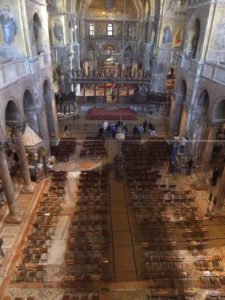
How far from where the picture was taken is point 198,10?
18.3 m

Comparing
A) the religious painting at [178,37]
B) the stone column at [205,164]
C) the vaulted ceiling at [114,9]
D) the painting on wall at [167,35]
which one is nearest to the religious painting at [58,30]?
the vaulted ceiling at [114,9]

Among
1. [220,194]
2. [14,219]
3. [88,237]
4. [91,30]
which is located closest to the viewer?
[88,237]

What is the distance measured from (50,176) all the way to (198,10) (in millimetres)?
16388

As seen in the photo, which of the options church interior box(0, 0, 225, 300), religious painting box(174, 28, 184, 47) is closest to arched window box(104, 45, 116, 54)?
religious painting box(174, 28, 184, 47)

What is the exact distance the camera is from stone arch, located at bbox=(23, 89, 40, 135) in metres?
18.3

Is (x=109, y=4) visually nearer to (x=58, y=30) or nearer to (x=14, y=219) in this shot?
(x=58, y=30)

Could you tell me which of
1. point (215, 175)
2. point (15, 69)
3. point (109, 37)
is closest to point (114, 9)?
point (109, 37)

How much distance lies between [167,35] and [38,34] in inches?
728

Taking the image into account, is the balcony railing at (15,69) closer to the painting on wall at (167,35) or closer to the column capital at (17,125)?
the column capital at (17,125)

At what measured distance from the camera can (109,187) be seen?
61.2 ft

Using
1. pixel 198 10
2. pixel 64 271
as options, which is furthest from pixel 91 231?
pixel 198 10

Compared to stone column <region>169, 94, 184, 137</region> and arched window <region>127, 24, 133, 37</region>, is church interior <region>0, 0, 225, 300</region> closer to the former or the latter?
stone column <region>169, 94, 184, 137</region>

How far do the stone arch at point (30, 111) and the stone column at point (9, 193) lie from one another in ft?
19.6

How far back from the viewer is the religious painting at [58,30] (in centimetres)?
3122
